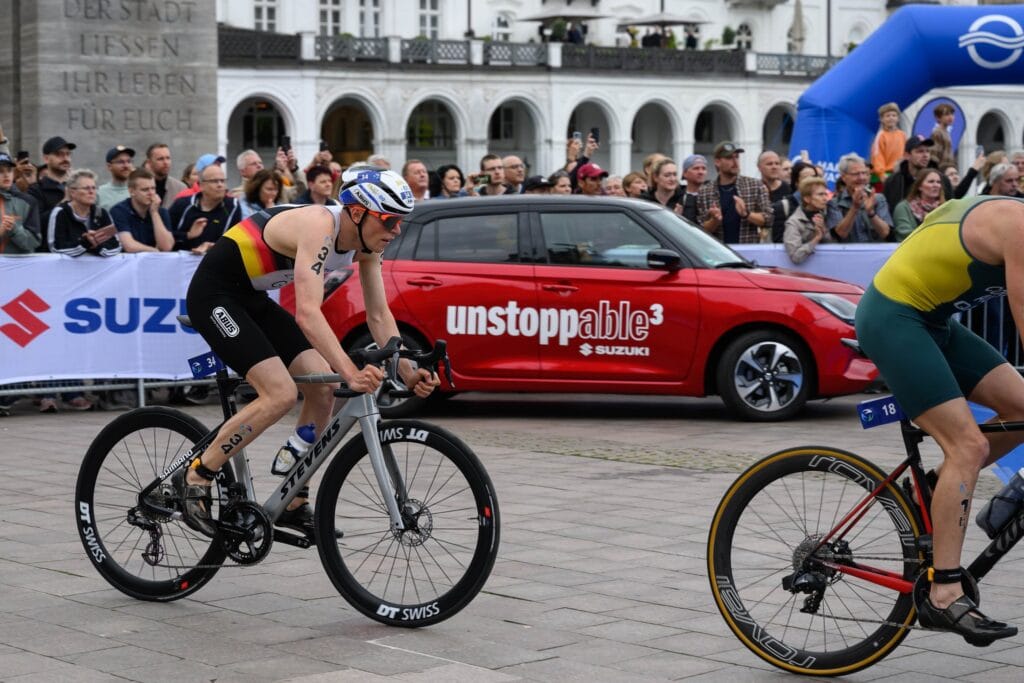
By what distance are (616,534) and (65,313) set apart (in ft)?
22.5

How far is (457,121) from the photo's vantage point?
280ft

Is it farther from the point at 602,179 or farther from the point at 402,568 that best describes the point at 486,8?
the point at 402,568

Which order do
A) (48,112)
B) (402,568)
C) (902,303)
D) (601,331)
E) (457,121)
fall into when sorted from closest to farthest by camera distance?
(902,303), (402,568), (601,331), (48,112), (457,121)

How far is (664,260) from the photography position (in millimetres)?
13617

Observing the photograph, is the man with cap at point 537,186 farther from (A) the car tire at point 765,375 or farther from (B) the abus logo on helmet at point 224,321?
(B) the abus logo on helmet at point 224,321

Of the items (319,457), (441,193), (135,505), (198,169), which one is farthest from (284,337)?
(441,193)

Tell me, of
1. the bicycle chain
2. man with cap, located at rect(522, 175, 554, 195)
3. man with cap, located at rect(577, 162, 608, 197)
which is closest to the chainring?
the bicycle chain

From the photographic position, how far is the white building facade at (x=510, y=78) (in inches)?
3177

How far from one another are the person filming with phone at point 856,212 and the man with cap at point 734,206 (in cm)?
61

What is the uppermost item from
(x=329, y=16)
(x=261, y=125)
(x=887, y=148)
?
(x=329, y=16)

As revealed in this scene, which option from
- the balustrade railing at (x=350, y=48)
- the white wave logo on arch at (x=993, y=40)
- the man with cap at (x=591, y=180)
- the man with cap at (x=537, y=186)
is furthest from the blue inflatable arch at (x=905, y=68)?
the balustrade railing at (x=350, y=48)

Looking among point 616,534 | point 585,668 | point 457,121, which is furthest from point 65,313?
point 457,121

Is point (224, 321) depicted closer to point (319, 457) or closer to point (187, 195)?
point (319, 457)

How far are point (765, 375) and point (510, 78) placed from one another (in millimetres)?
73139
